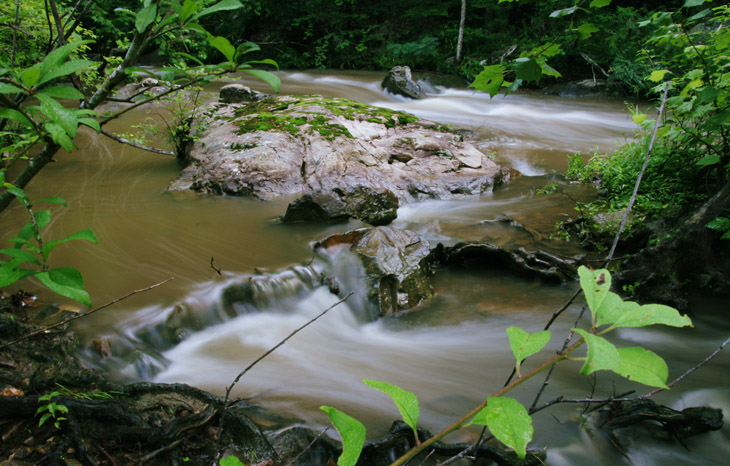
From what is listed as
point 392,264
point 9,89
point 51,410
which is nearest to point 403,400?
point 9,89

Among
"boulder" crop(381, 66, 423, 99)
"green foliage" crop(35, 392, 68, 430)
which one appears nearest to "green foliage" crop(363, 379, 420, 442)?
→ "green foliage" crop(35, 392, 68, 430)

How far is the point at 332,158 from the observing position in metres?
6.22

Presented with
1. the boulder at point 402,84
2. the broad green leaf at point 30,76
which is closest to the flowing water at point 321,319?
the broad green leaf at point 30,76

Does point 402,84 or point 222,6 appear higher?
point 402,84

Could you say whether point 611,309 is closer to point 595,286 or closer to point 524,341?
point 595,286

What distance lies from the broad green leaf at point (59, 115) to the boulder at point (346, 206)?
158 inches

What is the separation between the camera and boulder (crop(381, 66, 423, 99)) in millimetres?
12806

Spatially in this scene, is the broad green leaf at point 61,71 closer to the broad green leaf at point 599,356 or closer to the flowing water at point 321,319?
the broad green leaf at point 599,356

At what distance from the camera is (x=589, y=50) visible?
14398 millimetres

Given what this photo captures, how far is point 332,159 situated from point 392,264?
2.68 meters

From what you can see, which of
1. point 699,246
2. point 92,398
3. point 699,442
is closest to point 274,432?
point 92,398

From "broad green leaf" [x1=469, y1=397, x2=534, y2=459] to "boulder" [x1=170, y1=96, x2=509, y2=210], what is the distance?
444 cm

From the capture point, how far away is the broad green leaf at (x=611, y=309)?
67 centimetres

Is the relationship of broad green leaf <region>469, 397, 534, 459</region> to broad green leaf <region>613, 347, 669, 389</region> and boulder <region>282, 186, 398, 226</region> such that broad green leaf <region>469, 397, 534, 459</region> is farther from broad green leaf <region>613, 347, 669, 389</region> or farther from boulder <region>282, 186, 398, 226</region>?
boulder <region>282, 186, 398, 226</region>
